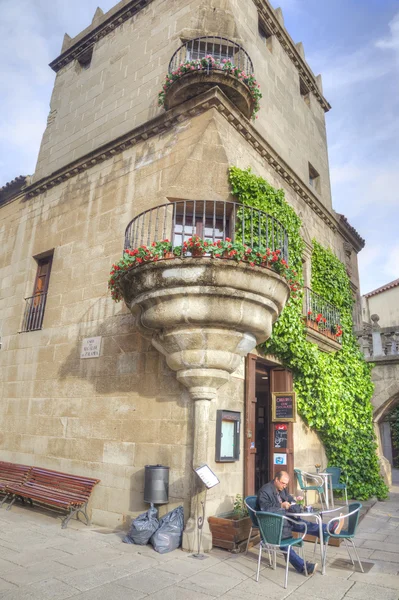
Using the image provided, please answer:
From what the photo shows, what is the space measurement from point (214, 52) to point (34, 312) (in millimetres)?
7367

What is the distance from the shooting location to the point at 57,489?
7.52 metres

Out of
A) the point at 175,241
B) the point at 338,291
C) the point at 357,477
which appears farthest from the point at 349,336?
the point at 175,241

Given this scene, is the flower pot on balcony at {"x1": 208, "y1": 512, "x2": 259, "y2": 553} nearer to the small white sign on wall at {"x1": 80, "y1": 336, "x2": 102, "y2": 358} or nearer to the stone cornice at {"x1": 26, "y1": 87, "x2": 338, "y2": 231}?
the small white sign on wall at {"x1": 80, "y1": 336, "x2": 102, "y2": 358}

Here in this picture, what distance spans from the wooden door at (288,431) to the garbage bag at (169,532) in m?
3.00

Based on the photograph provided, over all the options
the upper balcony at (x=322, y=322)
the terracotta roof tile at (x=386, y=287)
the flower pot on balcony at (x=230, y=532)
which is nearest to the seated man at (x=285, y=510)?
the flower pot on balcony at (x=230, y=532)

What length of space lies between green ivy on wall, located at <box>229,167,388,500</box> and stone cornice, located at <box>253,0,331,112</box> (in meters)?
6.10

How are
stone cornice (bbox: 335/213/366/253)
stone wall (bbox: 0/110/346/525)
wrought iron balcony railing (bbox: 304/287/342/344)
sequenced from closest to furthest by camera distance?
stone wall (bbox: 0/110/346/525)
wrought iron balcony railing (bbox: 304/287/342/344)
stone cornice (bbox: 335/213/366/253)

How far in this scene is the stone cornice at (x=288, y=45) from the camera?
11.8 metres

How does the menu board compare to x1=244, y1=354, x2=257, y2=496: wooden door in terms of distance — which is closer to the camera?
the menu board

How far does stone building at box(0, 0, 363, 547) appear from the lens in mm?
6414

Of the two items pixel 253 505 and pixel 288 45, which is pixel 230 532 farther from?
pixel 288 45

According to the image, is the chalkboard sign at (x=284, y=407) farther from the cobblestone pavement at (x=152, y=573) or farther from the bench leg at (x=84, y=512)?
the bench leg at (x=84, y=512)

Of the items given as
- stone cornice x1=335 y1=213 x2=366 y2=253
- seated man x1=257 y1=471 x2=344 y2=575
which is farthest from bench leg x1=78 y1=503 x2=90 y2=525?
stone cornice x1=335 y1=213 x2=366 y2=253

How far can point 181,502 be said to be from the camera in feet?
20.5
